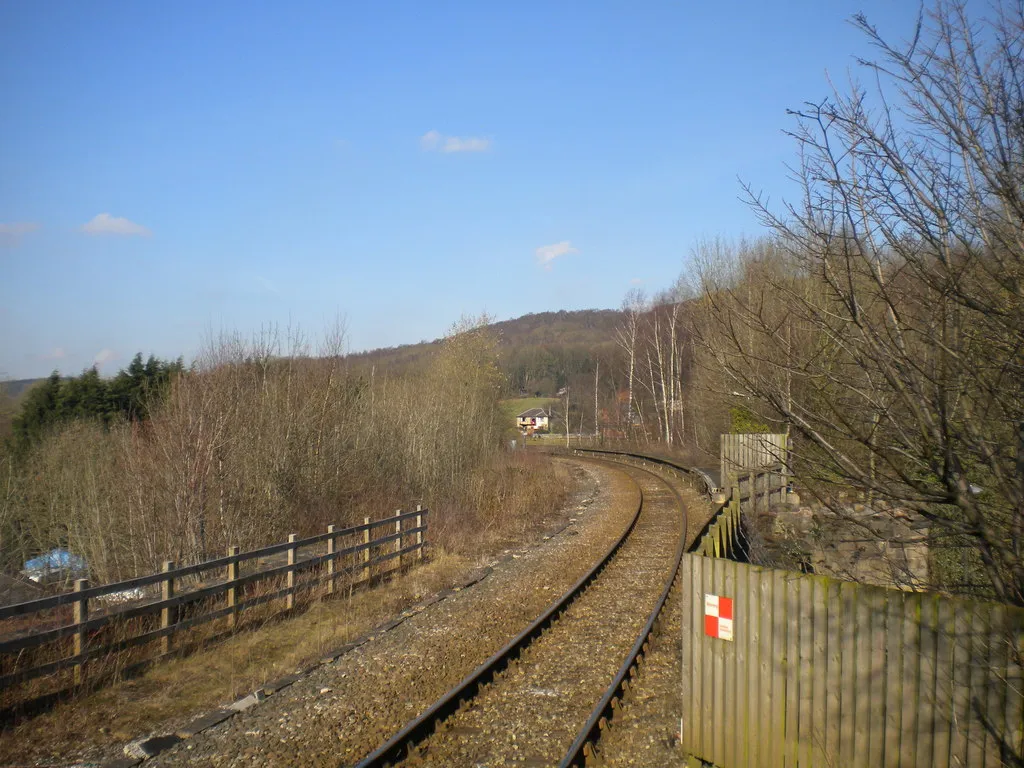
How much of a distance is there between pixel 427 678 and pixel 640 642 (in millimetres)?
2485

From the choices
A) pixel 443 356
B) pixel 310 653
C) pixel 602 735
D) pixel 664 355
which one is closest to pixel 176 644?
pixel 310 653

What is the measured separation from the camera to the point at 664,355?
A: 4838 centimetres

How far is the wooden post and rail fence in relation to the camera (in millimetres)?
7125

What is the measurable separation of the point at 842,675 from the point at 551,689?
3455 mm

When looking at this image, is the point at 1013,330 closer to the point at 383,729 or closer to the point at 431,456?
the point at 383,729

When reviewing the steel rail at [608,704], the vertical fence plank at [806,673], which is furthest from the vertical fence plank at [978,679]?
the steel rail at [608,704]

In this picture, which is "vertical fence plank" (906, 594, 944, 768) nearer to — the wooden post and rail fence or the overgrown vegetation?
the wooden post and rail fence

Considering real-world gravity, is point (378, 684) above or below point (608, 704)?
below

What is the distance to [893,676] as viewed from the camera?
4352mm

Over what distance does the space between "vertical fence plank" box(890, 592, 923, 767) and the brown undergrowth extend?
6056mm

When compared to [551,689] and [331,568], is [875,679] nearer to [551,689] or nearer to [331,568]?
[551,689]

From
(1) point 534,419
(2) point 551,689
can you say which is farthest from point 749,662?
(1) point 534,419

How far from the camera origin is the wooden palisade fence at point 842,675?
157 inches

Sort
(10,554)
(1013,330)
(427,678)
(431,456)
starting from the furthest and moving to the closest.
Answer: (431,456), (10,554), (427,678), (1013,330)
